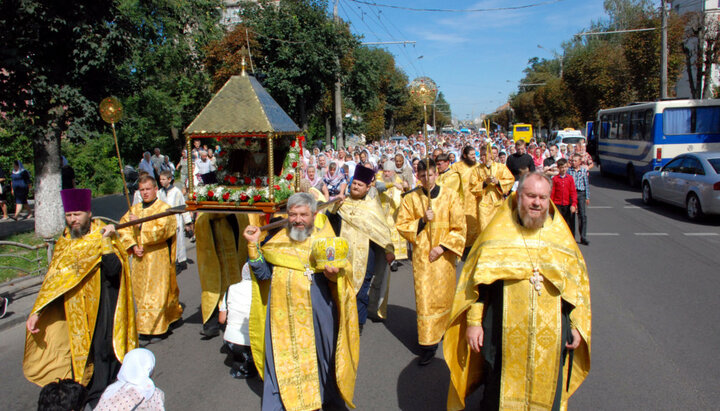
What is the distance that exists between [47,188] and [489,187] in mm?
9430

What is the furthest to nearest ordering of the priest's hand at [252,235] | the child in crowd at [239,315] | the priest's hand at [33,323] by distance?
the child in crowd at [239,315] → the priest's hand at [33,323] → the priest's hand at [252,235]

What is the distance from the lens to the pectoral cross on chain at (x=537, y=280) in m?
3.30

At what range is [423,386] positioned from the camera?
4969 millimetres

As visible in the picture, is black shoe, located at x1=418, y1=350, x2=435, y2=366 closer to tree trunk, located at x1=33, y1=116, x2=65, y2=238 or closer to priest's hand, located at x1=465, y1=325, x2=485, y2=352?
priest's hand, located at x1=465, y1=325, x2=485, y2=352

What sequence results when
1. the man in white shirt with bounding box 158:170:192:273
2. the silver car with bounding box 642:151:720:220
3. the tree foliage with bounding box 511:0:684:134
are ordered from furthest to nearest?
the tree foliage with bounding box 511:0:684:134
the silver car with bounding box 642:151:720:220
the man in white shirt with bounding box 158:170:192:273

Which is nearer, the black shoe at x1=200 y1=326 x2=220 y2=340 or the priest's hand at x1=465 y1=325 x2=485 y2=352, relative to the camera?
the priest's hand at x1=465 y1=325 x2=485 y2=352

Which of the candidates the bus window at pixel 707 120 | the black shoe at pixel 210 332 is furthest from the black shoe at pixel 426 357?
the bus window at pixel 707 120

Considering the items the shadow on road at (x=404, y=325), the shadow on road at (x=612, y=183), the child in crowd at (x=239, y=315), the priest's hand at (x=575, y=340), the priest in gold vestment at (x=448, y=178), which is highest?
the priest in gold vestment at (x=448, y=178)

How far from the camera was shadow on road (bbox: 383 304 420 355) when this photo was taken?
19.9 ft

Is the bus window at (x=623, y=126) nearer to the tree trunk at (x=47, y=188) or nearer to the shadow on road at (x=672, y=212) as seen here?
the shadow on road at (x=672, y=212)

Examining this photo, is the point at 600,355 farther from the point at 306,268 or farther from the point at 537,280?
the point at 306,268

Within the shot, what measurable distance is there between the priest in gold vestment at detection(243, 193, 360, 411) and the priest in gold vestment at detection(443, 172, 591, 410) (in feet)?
3.84

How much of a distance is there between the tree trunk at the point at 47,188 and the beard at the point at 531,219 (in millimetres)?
11440

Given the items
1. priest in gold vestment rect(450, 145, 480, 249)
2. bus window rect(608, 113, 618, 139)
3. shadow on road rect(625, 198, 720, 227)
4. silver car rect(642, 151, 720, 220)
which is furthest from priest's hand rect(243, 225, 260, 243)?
bus window rect(608, 113, 618, 139)
